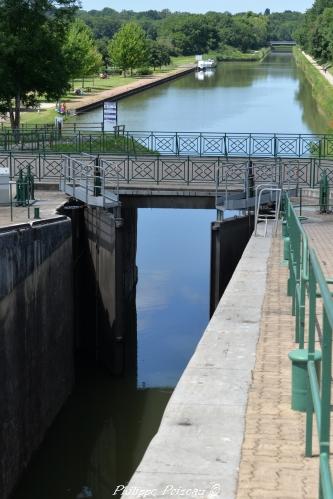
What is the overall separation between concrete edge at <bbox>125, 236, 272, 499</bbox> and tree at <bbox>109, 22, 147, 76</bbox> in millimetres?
86134

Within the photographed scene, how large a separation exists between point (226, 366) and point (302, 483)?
2448 mm

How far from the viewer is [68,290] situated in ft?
53.6

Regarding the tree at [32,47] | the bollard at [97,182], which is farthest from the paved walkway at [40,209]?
the tree at [32,47]

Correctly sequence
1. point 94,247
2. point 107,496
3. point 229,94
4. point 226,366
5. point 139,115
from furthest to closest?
point 229,94, point 139,115, point 94,247, point 107,496, point 226,366

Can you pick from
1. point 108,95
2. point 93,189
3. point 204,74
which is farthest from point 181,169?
point 204,74

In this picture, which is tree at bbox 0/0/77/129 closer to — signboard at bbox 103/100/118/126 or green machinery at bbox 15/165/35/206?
signboard at bbox 103/100/118/126

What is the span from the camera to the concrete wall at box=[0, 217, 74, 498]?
39.0ft

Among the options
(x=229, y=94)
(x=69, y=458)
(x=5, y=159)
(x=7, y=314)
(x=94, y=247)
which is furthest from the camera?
(x=229, y=94)

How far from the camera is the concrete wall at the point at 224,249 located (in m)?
17.4

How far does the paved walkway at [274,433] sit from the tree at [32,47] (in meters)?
22.9

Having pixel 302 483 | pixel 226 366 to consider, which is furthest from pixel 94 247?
pixel 302 483

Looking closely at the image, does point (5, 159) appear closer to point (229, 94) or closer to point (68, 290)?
point (68, 290)

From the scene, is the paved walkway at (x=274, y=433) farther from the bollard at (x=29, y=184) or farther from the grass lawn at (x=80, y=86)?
the grass lawn at (x=80, y=86)

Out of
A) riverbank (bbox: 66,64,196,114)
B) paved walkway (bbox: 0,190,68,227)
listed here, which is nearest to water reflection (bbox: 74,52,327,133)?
riverbank (bbox: 66,64,196,114)
